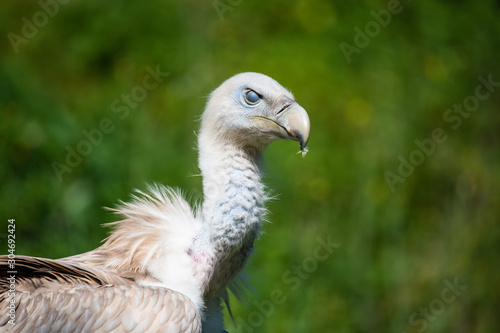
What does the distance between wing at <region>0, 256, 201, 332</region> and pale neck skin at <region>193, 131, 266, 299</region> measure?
24 centimetres

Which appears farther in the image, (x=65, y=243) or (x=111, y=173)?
(x=111, y=173)

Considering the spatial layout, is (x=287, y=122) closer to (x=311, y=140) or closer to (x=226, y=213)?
(x=226, y=213)

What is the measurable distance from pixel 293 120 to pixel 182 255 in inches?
30.2

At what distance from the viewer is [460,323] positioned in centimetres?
557

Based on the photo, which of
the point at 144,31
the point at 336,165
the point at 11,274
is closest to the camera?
the point at 11,274

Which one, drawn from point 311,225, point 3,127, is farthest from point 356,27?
point 3,127

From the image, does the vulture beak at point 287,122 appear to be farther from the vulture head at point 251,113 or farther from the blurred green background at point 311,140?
the blurred green background at point 311,140

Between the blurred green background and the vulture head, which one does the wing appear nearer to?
the vulture head

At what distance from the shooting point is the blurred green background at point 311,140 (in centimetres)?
550

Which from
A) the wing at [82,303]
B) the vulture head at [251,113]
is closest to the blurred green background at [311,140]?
the vulture head at [251,113]

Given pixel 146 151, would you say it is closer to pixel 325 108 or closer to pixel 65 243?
pixel 65 243

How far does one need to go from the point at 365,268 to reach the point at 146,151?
75.0 inches

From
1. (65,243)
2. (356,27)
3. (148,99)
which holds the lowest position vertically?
(65,243)

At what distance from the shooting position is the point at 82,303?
3014mm
